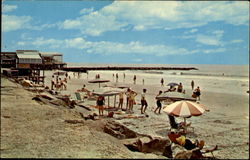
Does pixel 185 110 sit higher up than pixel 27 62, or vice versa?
pixel 27 62

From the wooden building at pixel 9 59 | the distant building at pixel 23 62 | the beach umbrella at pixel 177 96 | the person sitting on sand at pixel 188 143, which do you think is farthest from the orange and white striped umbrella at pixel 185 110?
the wooden building at pixel 9 59

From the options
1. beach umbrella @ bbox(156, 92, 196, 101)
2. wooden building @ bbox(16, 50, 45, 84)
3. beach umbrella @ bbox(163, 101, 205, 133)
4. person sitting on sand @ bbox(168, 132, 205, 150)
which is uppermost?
wooden building @ bbox(16, 50, 45, 84)

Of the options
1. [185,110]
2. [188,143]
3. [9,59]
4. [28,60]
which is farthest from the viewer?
[9,59]

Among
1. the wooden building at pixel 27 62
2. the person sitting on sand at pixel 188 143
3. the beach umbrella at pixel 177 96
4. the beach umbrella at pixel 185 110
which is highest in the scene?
the wooden building at pixel 27 62

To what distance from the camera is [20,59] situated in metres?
41.9

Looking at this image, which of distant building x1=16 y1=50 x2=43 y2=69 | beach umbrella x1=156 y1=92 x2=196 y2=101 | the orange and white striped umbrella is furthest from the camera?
distant building x1=16 y1=50 x2=43 y2=69

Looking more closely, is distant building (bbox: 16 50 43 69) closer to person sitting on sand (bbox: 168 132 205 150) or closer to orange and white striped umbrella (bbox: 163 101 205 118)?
orange and white striped umbrella (bbox: 163 101 205 118)

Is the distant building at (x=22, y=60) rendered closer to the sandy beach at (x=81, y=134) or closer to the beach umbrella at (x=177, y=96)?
the sandy beach at (x=81, y=134)

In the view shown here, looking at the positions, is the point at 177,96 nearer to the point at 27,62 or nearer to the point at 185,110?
the point at 185,110

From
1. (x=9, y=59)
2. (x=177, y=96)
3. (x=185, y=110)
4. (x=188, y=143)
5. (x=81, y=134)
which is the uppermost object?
(x=9, y=59)

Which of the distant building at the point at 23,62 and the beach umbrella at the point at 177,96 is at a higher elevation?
the distant building at the point at 23,62

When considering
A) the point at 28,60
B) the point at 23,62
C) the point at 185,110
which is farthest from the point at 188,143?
the point at 28,60

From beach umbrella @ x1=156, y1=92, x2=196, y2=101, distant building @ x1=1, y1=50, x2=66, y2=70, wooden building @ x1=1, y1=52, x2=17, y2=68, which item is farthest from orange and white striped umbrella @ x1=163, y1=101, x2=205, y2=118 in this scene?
wooden building @ x1=1, y1=52, x2=17, y2=68

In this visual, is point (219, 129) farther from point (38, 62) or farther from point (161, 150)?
point (38, 62)
